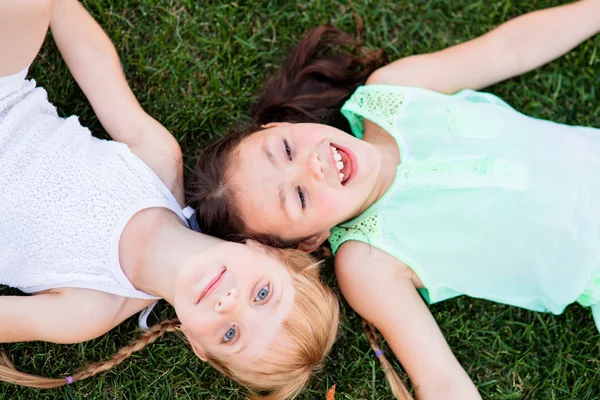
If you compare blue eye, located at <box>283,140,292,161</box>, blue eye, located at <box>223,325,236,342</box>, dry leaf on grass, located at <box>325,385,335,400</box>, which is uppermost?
blue eye, located at <box>283,140,292,161</box>

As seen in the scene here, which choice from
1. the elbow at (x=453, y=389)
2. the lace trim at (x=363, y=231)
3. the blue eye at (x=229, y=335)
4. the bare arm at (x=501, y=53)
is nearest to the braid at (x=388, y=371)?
the elbow at (x=453, y=389)

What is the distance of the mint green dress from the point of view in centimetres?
269

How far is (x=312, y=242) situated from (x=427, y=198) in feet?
1.85

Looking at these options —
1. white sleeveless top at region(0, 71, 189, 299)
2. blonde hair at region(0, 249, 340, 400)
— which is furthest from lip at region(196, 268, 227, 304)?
white sleeveless top at region(0, 71, 189, 299)

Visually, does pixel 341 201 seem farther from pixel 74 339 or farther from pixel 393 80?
pixel 74 339

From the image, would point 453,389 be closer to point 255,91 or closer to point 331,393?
point 331,393

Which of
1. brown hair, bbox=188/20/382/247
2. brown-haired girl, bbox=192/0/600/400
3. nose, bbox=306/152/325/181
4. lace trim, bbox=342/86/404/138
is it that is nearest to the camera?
nose, bbox=306/152/325/181

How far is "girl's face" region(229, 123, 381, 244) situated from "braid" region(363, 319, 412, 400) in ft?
2.26

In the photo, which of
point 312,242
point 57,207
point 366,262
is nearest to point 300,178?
point 312,242

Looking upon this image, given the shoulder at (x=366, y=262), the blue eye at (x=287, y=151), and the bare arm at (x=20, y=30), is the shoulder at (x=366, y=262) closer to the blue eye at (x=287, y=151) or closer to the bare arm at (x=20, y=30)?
the blue eye at (x=287, y=151)

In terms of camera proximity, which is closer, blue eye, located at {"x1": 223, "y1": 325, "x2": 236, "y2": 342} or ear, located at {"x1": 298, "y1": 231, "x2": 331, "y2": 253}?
blue eye, located at {"x1": 223, "y1": 325, "x2": 236, "y2": 342}

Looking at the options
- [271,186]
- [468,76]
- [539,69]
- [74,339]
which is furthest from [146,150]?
[539,69]

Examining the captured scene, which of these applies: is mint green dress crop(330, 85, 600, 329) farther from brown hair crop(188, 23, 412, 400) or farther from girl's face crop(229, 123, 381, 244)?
brown hair crop(188, 23, 412, 400)

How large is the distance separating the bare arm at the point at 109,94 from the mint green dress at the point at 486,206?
90 cm
